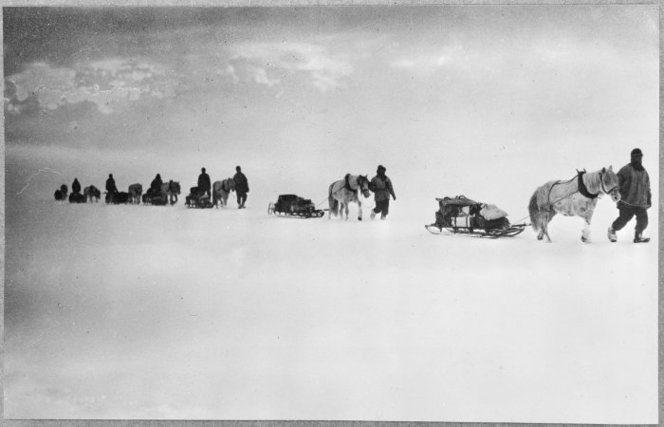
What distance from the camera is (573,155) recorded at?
2.85 m

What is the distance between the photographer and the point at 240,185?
2.89m

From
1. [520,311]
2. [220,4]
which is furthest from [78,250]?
[520,311]

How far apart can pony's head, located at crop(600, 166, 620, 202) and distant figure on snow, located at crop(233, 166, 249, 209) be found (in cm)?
158

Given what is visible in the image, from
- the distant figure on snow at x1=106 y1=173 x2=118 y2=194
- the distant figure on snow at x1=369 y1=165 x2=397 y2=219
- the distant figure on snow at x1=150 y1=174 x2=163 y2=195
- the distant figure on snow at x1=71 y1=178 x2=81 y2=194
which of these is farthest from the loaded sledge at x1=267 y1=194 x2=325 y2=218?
the distant figure on snow at x1=71 y1=178 x2=81 y2=194

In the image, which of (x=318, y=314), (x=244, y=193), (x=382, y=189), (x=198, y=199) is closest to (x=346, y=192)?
(x=382, y=189)

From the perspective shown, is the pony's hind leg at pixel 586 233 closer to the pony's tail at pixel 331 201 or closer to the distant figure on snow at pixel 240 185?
the pony's tail at pixel 331 201

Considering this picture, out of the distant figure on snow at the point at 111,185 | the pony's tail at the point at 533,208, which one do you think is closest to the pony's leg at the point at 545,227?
the pony's tail at the point at 533,208

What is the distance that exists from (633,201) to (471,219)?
2.35 feet

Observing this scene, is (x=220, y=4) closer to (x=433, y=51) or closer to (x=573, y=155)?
(x=433, y=51)

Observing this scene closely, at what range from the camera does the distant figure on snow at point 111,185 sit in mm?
2906

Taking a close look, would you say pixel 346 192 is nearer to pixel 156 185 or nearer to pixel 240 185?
pixel 240 185

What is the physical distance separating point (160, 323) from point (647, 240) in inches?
86.5

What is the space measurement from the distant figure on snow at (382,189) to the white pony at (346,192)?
0.10 ft

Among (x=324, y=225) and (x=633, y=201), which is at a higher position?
(x=633, y=201)
